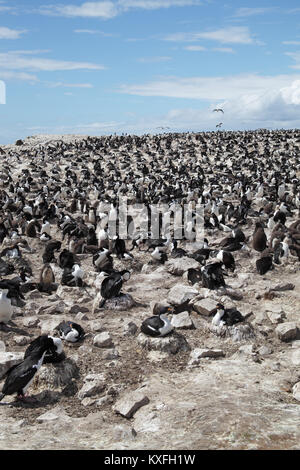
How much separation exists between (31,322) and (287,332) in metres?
5.89

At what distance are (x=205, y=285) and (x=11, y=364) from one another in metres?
6.16

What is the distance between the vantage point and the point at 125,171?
41312mm

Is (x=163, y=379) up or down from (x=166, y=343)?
down

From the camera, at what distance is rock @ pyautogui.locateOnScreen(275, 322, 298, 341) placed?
32.0 feet

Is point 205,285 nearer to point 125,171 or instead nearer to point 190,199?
point 190,199

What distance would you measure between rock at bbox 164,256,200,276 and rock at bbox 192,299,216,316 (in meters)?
3.50

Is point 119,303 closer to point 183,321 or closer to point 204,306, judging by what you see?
point 183,321

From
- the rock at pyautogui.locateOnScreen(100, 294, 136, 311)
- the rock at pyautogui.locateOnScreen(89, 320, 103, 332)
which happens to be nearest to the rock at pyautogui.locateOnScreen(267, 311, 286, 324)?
the rock at pyautogui.locateOnScreen(100, 294, 136, 311)

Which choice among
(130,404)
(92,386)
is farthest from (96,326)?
(130,404)

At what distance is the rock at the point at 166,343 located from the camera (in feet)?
30.6

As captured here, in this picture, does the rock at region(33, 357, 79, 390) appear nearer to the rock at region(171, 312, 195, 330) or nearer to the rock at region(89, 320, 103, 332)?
the rock at region(89, 320, 103, 332)

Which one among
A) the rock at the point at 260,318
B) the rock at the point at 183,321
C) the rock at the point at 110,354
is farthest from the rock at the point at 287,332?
the rock at the point at 110,354

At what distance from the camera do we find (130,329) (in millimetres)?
10258
